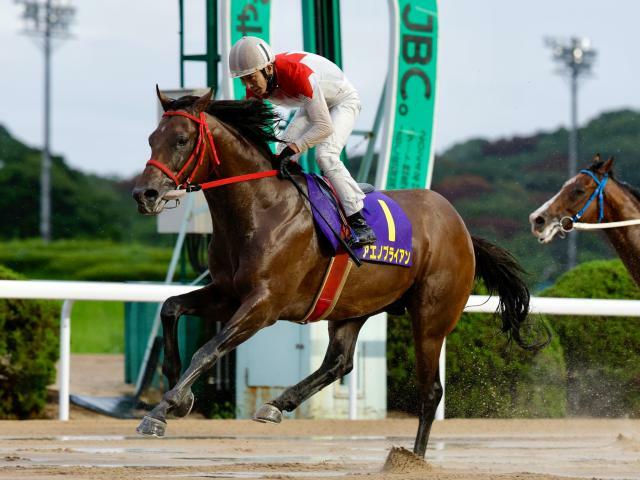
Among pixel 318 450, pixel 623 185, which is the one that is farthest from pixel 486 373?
pixel 318 450

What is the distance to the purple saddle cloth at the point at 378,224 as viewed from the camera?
15.2 feet

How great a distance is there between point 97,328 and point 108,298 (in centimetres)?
1396

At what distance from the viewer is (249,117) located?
4570mm

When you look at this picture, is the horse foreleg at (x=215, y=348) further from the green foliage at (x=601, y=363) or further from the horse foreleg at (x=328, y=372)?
the green foliage at (x=601, y=363)

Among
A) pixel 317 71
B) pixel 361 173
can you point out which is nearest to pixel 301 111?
pixel 317 71

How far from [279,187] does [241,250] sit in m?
0.31

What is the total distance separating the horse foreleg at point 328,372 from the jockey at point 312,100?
0.55 m

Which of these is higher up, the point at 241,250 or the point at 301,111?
the point at 301,111

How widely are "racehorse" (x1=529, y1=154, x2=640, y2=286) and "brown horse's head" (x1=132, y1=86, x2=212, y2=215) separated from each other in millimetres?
3293

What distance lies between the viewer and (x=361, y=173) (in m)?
7.75

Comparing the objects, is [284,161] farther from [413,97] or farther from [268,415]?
[413,97]

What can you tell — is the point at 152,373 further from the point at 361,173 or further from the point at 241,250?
the point at 241,250

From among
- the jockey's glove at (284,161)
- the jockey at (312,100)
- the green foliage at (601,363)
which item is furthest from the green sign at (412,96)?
the jockey's glove at (284,161)

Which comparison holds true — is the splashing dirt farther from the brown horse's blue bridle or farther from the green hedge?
the brown horse's blue bridle
